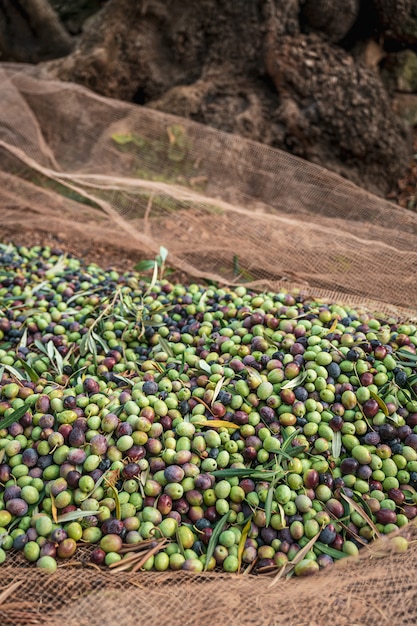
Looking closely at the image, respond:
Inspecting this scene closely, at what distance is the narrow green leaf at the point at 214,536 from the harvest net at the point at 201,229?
0.08 m

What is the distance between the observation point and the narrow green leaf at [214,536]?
57.9 inches

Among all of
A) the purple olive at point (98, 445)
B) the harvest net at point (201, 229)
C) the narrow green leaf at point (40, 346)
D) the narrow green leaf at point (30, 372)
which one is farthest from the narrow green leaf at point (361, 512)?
the narrow green leaf at point (40, 346)

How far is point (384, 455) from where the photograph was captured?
1664 mm

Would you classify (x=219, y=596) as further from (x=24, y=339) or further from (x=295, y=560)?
(x=24, y=339)

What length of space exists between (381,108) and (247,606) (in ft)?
11.1

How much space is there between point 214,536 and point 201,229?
172 cm

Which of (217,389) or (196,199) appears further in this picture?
(196,199)

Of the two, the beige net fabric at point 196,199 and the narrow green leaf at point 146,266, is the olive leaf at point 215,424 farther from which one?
the narrow green leaf at point 146,266

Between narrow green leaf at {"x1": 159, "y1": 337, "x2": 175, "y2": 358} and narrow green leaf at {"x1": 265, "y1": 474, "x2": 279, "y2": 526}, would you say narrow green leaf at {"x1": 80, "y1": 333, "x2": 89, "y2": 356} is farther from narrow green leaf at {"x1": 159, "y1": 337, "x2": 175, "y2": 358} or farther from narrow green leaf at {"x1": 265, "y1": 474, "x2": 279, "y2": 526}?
narrow green leaf at {"x1": 265, "y1": 474, "x2": 279, "y2": 526}

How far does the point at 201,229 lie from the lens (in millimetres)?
2814

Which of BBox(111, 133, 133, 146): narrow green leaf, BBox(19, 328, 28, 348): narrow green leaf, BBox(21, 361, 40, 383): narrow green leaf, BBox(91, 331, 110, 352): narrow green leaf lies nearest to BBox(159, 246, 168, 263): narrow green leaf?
BBox(91, 331, 110, 352): narrow green leaf

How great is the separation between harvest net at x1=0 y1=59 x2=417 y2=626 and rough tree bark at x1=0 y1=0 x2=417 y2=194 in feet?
1.83

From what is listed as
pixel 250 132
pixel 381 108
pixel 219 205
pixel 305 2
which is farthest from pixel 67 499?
pixel 305 2

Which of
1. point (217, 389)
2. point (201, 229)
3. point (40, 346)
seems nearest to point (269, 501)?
point (217, 389)
